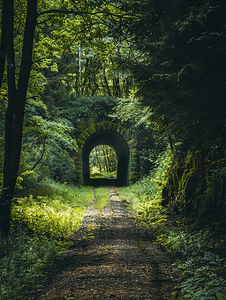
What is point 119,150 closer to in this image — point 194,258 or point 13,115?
point 13,115

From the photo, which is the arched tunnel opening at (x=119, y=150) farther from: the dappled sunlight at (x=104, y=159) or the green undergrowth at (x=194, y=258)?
the dappled sunlight at (x=104, y=159)

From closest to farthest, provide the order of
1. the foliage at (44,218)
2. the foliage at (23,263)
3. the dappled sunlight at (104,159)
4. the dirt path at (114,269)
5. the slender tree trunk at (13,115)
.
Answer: the dirt path at (114,269)
the foliage at (23,263)
the slender tree trunk at (13,115)
the foliage at (44,218)
the dappled sunlight at (104,159)

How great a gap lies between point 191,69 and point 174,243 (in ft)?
10.3

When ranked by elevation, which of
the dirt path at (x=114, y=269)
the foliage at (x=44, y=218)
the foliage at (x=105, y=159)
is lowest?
the dirt path at (x=114, y=269)

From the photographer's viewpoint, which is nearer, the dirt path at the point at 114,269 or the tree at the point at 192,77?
the dirt path at the point at 114,269

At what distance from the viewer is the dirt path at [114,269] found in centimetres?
285

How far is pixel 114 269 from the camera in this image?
3.46 meters

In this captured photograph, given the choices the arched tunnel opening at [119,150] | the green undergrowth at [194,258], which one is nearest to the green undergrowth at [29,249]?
the green undergrowth at [194,258]

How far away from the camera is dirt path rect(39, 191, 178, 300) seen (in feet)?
9.35

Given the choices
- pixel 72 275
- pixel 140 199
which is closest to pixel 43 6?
pixel 72 275

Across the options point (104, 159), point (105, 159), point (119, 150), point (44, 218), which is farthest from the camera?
point (104, 159)

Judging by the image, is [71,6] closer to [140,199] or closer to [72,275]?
[72,275]

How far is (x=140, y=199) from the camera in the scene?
881cm

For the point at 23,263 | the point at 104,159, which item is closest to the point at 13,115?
the point at 23,263
